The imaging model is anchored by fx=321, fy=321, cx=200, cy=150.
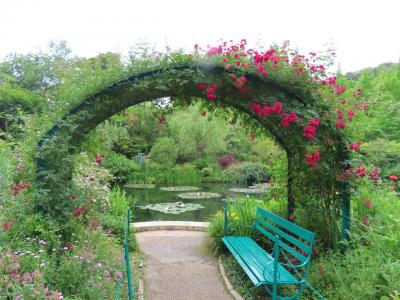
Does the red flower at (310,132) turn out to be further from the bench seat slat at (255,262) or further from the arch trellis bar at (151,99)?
the bench seat slat at (255,262)

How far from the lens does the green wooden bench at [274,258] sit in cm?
295

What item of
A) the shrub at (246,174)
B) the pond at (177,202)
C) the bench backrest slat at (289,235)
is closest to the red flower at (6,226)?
the bench backrest slat at (289,235)

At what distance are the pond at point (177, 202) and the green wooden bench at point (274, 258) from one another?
3324 millimetres

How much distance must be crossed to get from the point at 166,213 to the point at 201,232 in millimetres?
3181

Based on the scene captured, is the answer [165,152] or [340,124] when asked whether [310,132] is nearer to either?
[340,124]

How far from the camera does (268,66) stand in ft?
12.1

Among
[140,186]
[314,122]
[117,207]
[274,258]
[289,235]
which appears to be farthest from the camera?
[140,186]

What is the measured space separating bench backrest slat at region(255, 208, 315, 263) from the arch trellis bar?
2.17 ft

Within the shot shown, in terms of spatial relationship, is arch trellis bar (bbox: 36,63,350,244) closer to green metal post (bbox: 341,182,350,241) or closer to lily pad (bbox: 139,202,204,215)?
green metal post (bbox: 341,182,350,241)

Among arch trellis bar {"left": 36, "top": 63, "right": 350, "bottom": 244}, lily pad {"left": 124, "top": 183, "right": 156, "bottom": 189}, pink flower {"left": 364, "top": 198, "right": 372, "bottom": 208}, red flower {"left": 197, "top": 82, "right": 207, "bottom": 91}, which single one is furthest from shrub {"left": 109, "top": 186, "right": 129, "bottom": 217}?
lily pad {"left": 124, "top": 183, "right": 156, "bottom": 189}

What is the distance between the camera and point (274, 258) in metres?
2.92

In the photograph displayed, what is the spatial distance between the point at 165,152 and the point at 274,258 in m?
15.0

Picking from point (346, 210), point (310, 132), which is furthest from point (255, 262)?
point (310, 132)

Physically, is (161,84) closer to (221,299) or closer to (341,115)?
(341,115)
